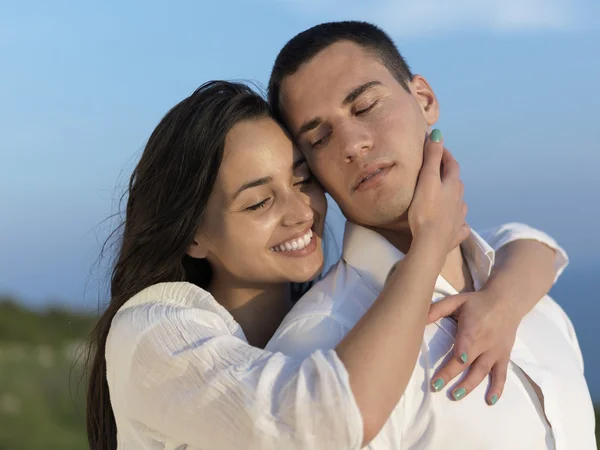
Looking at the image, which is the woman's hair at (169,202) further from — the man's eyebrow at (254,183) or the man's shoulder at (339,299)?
the man's shoulder at (339,299)

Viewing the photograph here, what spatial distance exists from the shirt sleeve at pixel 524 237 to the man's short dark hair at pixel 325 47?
81 cm

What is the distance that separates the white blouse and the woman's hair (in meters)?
0.40

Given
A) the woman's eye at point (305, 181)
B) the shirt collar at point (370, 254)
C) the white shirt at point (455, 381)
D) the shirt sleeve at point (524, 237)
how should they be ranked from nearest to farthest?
the white shirt at point (455, 381)
the shirt collar at point (370, 254)
the woman's eye at point (305, 181)
the shirt sleeve at point (524, 237)

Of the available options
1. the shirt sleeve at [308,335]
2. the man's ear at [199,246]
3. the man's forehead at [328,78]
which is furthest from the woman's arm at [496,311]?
the man's ear at [199,246]

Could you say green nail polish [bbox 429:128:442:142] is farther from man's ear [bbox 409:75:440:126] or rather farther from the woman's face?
the woman's face

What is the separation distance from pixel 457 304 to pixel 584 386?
64 centimetres

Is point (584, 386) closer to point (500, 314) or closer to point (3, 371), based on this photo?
point (500, 314)

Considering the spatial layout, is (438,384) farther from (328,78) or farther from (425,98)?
(425,98)

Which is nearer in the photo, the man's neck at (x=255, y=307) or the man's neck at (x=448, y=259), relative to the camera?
the man's neck at (x=448, y=259)

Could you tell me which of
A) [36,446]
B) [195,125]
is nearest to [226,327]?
[195,125]

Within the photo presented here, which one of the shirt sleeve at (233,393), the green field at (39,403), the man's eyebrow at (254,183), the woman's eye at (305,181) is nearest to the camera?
the shirt sleeve at (233,393)

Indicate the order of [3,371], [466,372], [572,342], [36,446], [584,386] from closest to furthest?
Answer: 1. [466,372]
2. [584,386]
3. [572,342]
4. [36,446]
5. [3,371]

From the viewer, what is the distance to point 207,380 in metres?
2.19

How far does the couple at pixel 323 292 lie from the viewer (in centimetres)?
213
